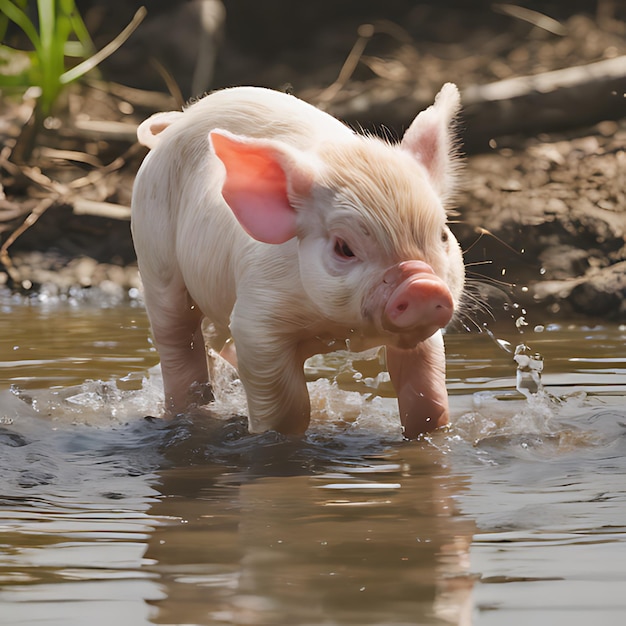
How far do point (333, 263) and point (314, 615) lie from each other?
4.68 ft

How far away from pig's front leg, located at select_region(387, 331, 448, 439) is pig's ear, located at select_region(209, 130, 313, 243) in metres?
0.57

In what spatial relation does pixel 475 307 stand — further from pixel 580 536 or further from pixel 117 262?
pixel 117 262

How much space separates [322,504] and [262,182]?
0.98m

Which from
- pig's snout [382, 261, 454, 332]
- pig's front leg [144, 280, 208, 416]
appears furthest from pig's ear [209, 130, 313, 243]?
pig's front leg [144, 280, 208, 416]

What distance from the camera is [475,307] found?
3.78m

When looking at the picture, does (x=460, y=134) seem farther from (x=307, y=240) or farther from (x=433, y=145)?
(x=307, y=240)

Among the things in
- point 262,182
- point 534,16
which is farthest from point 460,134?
point 262,182

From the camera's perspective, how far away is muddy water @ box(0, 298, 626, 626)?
2.21 meters

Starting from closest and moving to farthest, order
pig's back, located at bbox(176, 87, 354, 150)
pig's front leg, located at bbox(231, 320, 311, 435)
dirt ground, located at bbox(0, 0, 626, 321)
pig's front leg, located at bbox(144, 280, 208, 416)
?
pig's front leg, located at bbox(231, 320, 311, 435) → pig's back, located at bbox(176, 87, 354, 150) → pig's front leg, located at bbox(144, 280, 208, 416) → dirt ground, located at bbox(0, 0, 626, 321)

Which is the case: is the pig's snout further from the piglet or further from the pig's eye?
the pig's eye

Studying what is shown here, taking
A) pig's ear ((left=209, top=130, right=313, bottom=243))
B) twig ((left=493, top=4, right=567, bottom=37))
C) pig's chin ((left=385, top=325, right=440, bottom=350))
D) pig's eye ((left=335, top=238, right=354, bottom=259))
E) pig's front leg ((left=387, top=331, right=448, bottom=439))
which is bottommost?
pig's front leg ((left=387, top=331, right=448, bottom=439))

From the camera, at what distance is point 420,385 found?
378 cm

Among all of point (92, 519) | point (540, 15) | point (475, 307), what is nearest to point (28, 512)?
point (92, 519)

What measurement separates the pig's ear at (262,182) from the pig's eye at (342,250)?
0.51 ft
